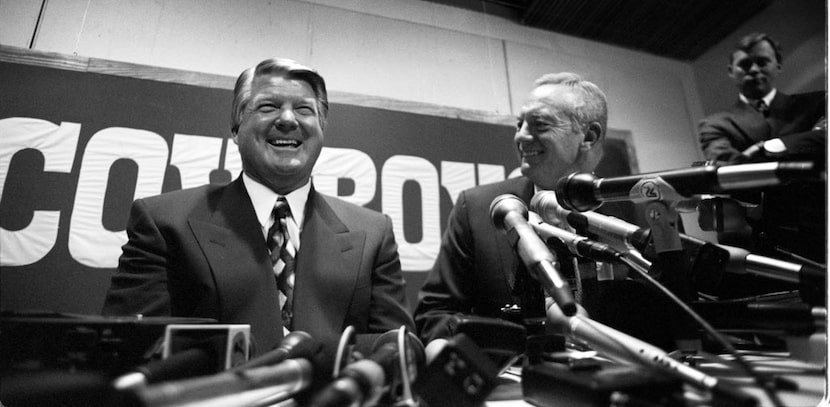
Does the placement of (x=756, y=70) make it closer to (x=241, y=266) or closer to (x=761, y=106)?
(x=761, y=106)

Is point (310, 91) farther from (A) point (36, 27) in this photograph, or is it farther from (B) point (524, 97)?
(B) point (524, 97)

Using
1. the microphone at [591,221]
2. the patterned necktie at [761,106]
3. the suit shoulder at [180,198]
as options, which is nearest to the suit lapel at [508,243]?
the microphone at [591,221]

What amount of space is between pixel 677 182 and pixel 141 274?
1.22 metres

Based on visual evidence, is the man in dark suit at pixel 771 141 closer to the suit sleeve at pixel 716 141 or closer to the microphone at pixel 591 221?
the suit sleeve at pixel 716 141

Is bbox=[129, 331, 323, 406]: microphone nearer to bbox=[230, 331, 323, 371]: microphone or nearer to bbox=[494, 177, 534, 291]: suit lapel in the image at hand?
bbox=[230, 331, 323, 371]: microphone

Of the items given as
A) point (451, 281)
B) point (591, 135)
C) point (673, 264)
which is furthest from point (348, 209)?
point (673, 264)

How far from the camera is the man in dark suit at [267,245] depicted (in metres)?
1.13

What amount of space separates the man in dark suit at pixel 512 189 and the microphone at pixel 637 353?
0.67 m

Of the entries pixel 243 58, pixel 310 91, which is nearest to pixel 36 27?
pixel 243 58

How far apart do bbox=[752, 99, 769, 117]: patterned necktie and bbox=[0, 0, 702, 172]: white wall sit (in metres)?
0.24

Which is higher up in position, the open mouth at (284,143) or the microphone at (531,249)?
the open mouth at (284,143)

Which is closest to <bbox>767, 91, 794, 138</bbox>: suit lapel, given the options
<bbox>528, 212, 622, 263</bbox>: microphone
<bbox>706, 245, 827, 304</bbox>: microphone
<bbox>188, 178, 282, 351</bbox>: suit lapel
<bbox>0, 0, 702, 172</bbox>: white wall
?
<bbox>0, 0, 702, 172</bbox>: white wall

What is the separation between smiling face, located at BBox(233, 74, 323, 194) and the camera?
137 centimetres

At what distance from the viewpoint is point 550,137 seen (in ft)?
5.03
